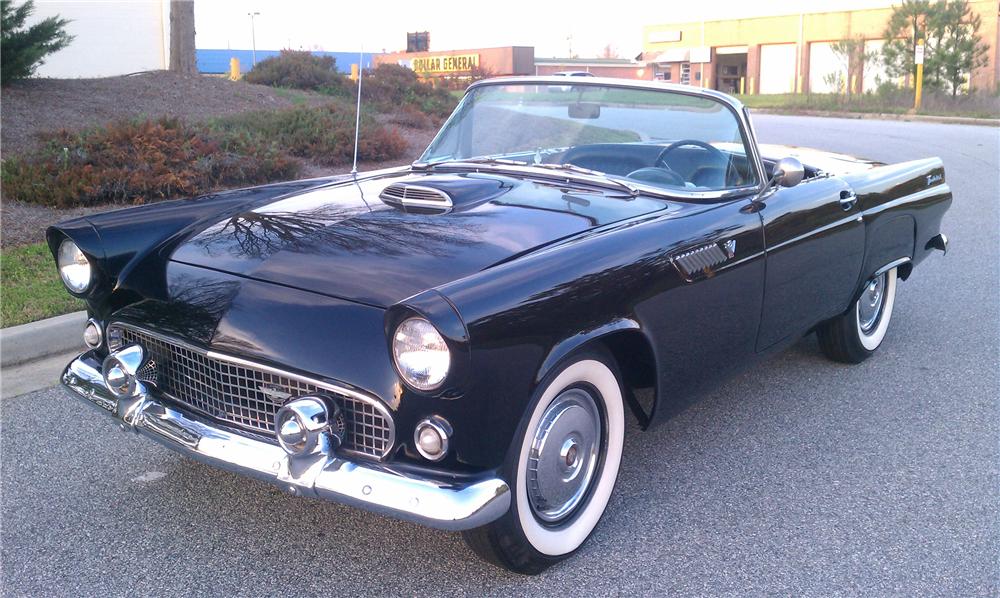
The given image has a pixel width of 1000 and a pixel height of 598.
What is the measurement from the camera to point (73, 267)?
3375 mm

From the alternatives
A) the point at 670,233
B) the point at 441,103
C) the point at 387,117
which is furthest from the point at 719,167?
the point at 441,103

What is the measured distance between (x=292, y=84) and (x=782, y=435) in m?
13.8

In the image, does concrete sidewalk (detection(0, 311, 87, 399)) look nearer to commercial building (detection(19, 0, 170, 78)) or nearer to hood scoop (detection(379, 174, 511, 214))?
hood scoop (detection(379, 174, 511, 214))

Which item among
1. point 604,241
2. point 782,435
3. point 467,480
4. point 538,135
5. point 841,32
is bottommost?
point 782,435

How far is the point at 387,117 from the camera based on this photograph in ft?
46.9

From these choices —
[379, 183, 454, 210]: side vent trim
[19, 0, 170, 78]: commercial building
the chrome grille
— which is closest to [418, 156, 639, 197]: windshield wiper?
[379, 183, 454, 210]: side vent trim

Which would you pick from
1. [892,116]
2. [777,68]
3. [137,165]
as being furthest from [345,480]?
[777,68]

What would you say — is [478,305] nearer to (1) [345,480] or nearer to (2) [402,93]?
(1) [345,480]

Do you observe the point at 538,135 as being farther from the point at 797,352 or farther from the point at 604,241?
the point at 797,352

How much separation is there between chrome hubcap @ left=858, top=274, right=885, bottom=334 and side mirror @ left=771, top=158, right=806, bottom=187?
1332 mm

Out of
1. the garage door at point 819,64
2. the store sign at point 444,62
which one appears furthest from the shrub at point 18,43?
the garage door at point 819,64

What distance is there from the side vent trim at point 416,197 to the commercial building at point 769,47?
37.9 m

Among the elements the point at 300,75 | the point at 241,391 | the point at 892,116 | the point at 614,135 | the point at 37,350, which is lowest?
the point at 37,350

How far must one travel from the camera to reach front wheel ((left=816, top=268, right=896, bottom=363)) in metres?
4.80
